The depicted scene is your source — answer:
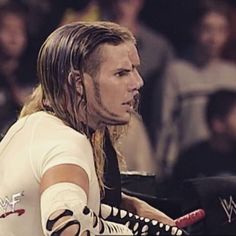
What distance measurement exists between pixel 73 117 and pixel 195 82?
137 cm

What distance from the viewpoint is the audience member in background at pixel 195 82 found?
7.26 feet

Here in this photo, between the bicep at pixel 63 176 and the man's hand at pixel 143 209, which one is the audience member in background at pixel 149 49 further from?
the bicep at pixel 63 176

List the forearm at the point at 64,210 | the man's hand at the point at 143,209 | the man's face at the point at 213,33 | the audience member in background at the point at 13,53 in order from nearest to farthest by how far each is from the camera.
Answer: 1. the forearm at the point at 64,210
2. the man's hand at the point at 143,209
3. the audience member in background at the point at 13,53
4. the man's face at the point at 213,33

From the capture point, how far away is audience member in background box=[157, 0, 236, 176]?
7.26 feet

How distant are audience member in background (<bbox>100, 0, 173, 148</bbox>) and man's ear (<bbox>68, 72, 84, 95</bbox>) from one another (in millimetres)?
1220

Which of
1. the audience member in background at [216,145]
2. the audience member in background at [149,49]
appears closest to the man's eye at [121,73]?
the audience member in background at [149,49]

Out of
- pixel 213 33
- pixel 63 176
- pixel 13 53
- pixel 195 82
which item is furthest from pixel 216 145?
pixel 63 176

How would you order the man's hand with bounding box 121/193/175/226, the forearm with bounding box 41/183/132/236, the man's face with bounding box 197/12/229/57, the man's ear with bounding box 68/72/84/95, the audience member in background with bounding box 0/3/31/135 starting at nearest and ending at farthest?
the forearm with bounding box 41/183/132/236
the man's ear with bounding box 68/72/84/95
the man's hand with bounding box 121/193/175/226
the audience member in background with bounding box 0/3/31/135
the man's face with bounding box 197/12/229/57

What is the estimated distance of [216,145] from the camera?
2256mm

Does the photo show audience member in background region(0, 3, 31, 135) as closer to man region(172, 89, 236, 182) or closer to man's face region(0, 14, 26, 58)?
man's face region(0, 14, 26, 58)

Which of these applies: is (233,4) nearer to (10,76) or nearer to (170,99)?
(170,99)

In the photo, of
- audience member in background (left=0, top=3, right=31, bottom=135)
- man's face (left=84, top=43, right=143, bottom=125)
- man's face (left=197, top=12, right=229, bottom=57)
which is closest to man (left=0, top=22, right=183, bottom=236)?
man's face (left=84, top=43, right=143, bottom=125)

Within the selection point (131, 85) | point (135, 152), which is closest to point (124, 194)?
point (131, 85)

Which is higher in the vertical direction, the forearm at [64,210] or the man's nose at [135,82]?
the man's nose at [135,82]
